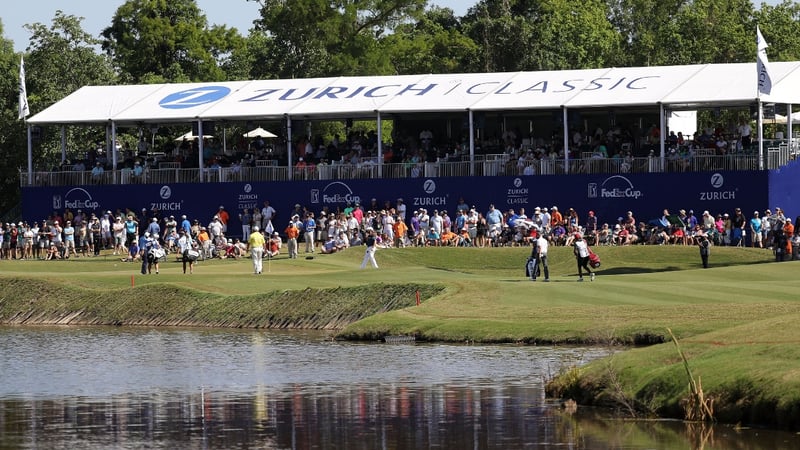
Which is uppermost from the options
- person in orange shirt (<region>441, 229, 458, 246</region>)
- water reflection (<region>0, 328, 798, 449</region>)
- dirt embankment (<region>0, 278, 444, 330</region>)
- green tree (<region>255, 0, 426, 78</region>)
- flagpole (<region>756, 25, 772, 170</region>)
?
green tree (<region>255, 0, 426, 78</region>)

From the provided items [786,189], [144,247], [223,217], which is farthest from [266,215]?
[786,189]

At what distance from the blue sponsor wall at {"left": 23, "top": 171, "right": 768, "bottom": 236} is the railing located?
0.24 metres

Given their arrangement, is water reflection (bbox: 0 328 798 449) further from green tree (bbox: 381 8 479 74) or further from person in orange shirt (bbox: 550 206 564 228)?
green tree (bbox: 381 8 479 74)

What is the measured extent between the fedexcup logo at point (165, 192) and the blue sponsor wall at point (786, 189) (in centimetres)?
2209

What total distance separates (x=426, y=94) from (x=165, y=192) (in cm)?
1061

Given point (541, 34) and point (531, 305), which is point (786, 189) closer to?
point (531, 305)

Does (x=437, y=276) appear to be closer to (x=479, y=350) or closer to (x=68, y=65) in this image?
(x=479, y=350)

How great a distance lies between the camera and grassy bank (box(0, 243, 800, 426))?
23781 mm

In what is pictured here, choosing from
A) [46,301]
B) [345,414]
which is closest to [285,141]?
[46,301]

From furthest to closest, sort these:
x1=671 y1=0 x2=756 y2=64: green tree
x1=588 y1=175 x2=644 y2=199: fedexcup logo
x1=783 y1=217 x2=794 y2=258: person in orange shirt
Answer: x1=671 y1=0 x2=756 y2=64: green tree
x1=588 y1=175 x2=644 y2=199: fedexcup logo
x1=783 y1=217 x2=794 y2=258: person in orange shirt

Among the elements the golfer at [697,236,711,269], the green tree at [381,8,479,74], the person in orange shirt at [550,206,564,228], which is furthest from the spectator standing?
the green tree at [381,8,479,74]

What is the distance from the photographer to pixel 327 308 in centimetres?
3966

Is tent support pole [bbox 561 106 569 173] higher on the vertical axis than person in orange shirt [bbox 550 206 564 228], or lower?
higher

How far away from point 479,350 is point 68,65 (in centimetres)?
5205
